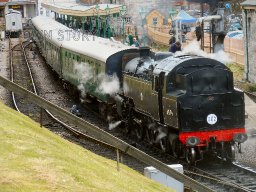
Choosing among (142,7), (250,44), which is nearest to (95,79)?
(250,44)

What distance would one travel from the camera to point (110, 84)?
22031 millimetres

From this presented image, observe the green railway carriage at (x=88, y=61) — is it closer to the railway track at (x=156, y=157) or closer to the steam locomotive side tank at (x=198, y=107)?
the railway track at (x=156, y=157)

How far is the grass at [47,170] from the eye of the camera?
7871mm

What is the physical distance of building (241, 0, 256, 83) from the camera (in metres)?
28.5

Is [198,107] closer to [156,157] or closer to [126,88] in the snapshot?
[156,157]

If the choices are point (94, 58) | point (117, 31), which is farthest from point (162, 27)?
point (94, 58)

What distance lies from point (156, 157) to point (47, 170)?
9.51 m

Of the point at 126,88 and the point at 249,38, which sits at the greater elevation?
the point at 249,38

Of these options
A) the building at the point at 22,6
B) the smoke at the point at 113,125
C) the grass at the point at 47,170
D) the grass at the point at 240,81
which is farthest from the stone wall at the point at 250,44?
the building at the point at 22,6

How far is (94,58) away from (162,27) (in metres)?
31.6

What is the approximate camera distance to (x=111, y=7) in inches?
1850

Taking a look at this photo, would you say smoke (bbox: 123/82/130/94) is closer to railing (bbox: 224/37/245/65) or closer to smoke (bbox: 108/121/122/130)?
smoke (bbox: 108/121/122/130)

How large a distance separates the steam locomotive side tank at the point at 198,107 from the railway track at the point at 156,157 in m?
0.45

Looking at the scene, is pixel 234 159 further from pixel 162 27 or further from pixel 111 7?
pixel 162 27
